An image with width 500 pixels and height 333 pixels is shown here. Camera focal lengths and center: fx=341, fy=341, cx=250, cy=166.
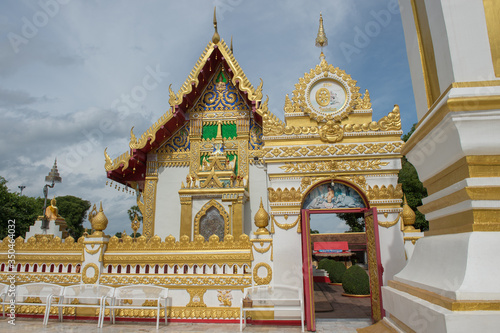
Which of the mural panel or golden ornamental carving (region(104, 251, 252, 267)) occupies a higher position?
the mural panel

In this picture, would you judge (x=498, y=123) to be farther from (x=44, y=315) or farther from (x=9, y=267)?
(x=9, y=267)

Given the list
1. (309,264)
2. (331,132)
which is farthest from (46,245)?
(331,132)

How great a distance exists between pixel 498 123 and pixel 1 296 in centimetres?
751

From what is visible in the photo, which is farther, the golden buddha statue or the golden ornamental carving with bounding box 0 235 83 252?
the golden buddha statue

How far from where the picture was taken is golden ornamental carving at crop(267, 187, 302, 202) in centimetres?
554

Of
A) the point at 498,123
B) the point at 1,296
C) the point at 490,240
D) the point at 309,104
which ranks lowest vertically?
the point at 1,296

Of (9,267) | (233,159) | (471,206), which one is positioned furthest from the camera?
(233,159)

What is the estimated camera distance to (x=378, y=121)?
18.3 feet

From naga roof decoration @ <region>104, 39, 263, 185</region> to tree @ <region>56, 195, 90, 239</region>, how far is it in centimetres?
3001

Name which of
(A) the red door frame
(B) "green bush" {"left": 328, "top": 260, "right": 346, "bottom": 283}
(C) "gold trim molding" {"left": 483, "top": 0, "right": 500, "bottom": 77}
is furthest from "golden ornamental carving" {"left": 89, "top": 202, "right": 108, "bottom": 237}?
(B) "green bush" {"left": 328, "top": 260, "right": 346, "bottom": 283}

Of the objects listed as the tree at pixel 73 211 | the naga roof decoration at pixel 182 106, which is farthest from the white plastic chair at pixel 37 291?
the tree at pixel 73 211

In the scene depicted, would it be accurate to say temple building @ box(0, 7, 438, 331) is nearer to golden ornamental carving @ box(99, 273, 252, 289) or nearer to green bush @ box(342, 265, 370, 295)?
golden ornamental carving @ box(99, 273, 252, 289)

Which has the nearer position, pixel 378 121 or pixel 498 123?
pixel 498 123

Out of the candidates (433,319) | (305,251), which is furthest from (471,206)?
(305,251)
